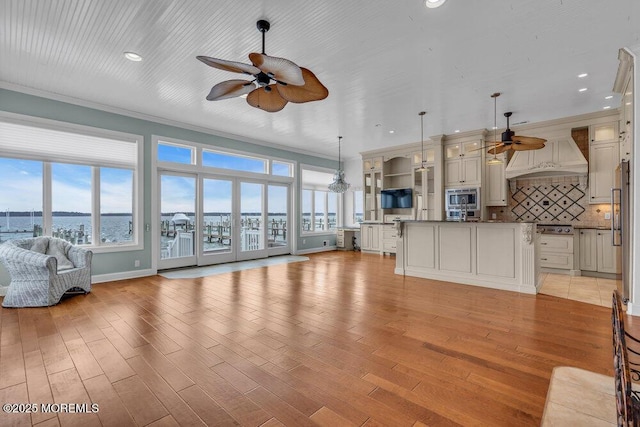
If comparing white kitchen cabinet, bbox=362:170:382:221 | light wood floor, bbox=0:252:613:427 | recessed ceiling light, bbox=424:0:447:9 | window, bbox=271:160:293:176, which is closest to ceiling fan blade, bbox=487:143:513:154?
light wood floor, bbox=0:252:613:427

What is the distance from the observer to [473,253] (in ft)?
15.7

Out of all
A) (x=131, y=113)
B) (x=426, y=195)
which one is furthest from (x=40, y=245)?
(x=426, y=195)

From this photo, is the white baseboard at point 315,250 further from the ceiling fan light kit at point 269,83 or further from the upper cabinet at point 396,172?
the ceiling fan light kit at point 269,83

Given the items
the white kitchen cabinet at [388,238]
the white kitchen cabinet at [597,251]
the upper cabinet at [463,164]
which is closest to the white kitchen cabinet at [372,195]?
the white kitchen cabinet at [388,238]

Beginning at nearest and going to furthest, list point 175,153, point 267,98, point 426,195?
point 267,98, point 175,153, point 426,195

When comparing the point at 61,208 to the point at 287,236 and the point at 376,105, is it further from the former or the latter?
the point at 376,105

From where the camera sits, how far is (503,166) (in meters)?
6.34

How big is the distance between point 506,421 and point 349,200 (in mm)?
8554

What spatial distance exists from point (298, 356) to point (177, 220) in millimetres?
4843

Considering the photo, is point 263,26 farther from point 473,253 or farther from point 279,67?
point 473,253

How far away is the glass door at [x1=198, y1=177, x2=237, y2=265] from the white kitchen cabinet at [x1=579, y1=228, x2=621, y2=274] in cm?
702

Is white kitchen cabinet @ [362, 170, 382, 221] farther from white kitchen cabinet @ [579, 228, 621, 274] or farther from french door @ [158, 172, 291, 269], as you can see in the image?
white kitchen cabinet @ [579, 228, 621, 274]

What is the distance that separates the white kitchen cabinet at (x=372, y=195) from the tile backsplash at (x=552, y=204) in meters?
3.03

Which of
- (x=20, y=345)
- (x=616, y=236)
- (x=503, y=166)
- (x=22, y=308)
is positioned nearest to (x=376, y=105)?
(x=503, y=166)
